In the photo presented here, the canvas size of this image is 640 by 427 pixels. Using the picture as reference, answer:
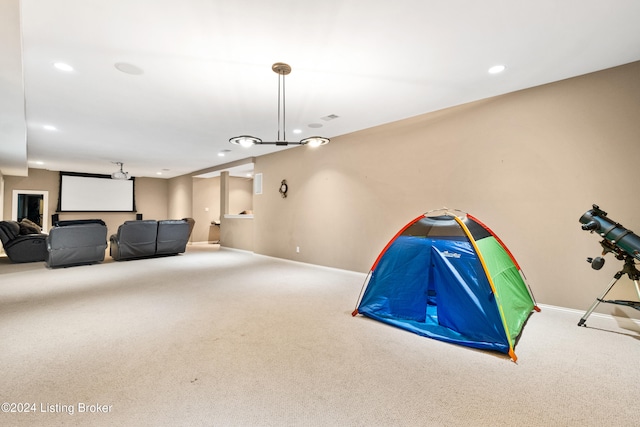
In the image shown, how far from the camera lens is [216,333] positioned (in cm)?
266

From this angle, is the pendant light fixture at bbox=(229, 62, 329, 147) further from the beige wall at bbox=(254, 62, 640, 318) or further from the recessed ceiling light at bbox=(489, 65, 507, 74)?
the recessed ceiling light at bbox=(489, 65, 507, 74)

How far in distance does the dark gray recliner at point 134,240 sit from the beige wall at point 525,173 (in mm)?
4661

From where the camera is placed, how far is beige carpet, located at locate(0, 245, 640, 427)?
1.60 meters

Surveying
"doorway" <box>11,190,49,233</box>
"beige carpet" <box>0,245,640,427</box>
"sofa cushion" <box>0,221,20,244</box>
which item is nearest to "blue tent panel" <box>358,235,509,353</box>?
"beige carpet" <box>0,245,640,427</box>

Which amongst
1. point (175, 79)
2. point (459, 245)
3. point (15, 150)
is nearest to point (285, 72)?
point (175, 79)

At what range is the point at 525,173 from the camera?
342cm

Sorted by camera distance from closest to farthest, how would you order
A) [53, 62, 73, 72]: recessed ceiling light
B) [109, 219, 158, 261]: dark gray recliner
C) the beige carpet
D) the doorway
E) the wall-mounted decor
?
the beige carpet → [53, 62, 73, 72]: recessed ceiling light → [109, 219, 158, 261]: dark gray recliner → the wall-mounted decor → the doorway

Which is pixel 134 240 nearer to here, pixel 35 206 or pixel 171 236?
pixel 171 236

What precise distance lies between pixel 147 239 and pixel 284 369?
19.7 ft

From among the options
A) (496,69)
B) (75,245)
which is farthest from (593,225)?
(75,245)

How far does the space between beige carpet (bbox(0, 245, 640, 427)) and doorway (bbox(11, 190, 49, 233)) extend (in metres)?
8.01

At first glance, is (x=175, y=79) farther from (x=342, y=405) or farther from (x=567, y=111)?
(x=567, y=111)

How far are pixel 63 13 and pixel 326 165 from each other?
4187mm

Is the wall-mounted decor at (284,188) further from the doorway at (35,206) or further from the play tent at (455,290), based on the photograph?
the doorway at (35,206)
